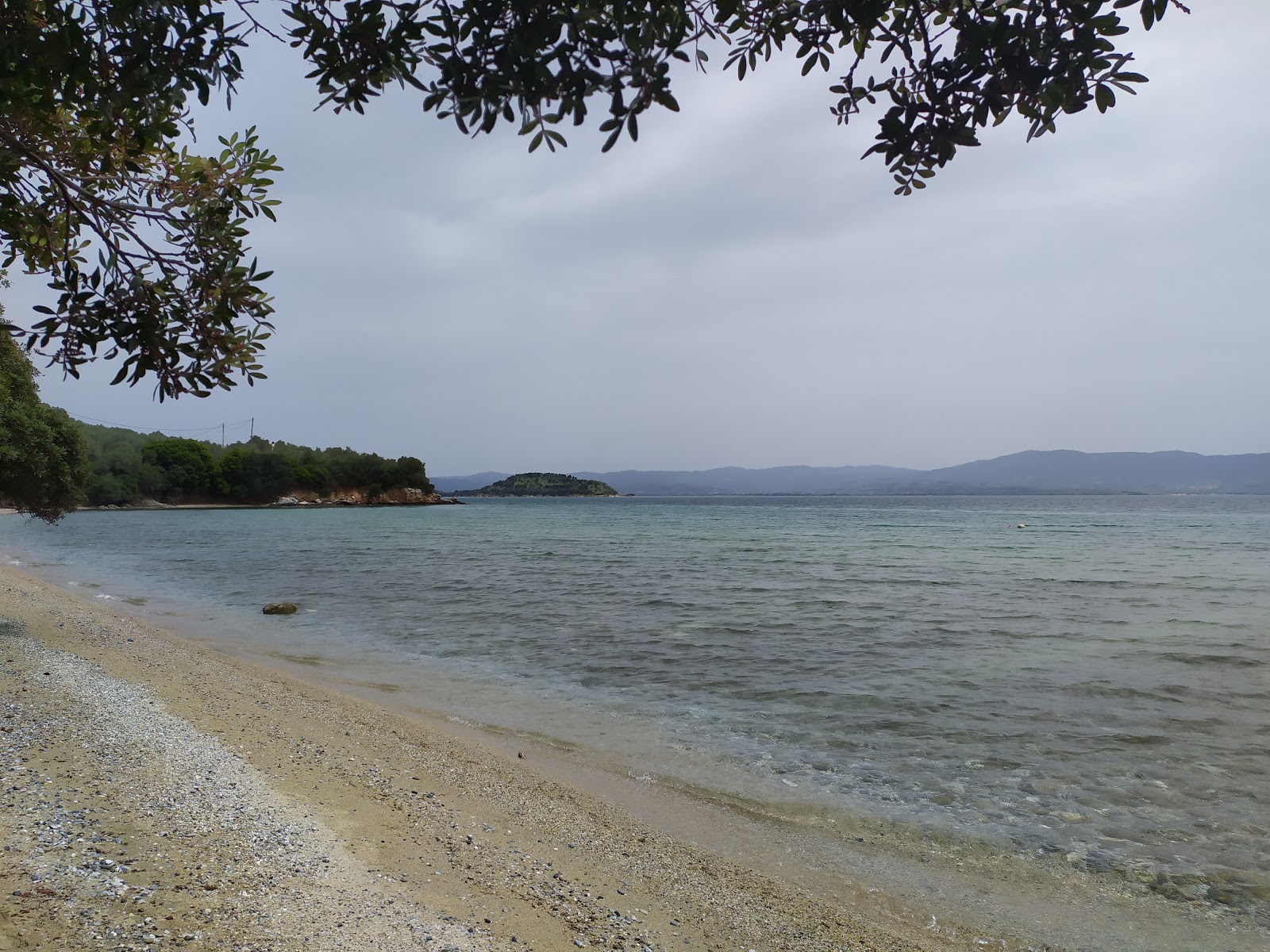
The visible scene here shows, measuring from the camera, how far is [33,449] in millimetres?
12180

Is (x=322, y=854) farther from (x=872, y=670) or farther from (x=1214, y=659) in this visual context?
(x=1214, y=659)

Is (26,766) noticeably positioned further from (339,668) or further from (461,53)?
(339,668)

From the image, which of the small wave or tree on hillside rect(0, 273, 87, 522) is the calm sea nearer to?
the small wave

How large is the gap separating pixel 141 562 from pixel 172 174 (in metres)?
37.5

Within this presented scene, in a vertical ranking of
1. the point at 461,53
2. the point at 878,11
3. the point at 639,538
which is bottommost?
the point at 639,538

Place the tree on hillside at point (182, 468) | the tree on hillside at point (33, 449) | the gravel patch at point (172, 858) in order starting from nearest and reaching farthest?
the gravel patch at point (172, 858) → the tree on hillside at point (33, 449) → the tree on hillside at point (182, 468)

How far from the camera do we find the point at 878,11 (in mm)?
2701

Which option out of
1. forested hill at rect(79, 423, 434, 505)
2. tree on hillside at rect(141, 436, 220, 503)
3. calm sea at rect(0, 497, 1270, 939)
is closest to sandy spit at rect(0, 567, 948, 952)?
calm sea at rect(0, 497, 1270, 939)

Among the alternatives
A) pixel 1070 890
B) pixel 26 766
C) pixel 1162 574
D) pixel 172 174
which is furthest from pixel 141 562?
pixel 1162 574

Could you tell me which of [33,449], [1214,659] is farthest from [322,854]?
[1214,659]

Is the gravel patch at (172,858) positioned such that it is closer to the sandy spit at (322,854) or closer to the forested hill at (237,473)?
the sandy spit at (322,854)

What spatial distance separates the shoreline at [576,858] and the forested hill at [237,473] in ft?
379

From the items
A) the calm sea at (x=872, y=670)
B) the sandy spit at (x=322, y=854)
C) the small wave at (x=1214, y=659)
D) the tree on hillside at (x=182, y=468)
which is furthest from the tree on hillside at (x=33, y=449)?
the tree on hillside at (x=182, y=468)

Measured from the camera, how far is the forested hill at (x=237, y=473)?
363ft
